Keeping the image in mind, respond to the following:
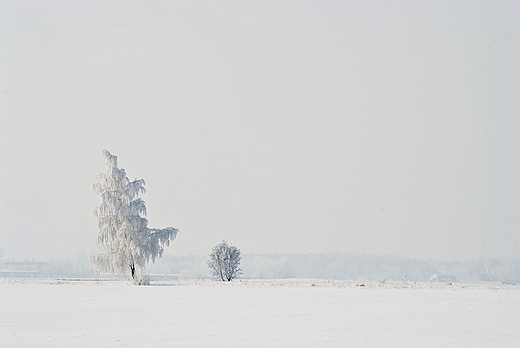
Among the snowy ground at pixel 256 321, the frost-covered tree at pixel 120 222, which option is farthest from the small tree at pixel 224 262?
the snowy ground at pixel 256 321

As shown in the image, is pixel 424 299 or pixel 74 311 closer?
pixel 74 311

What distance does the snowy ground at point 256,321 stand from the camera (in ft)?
41.5

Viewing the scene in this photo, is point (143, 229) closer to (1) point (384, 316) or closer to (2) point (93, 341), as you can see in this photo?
A: (1) point (384, 316)

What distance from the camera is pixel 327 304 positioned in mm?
22281

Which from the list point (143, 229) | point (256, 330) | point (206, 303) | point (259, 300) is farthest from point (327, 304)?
point (143, 229)

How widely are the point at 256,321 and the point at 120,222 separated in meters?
27.4

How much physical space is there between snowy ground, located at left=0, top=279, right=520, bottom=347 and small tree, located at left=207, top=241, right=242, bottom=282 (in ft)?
54.9

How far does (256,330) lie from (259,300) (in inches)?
374

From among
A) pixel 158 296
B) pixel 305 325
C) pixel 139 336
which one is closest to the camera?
pixel 139 336

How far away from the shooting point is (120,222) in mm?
42188

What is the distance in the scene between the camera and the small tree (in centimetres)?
4275

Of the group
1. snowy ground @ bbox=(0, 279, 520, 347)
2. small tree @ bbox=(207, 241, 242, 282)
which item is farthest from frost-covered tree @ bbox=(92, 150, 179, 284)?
snowy ground @ bbox=(0, 279, 520, 347)

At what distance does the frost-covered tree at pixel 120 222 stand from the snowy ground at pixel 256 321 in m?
15.7

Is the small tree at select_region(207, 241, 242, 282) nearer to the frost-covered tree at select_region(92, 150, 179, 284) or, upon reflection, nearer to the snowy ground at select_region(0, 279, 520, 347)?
the frost-covered tree at select_region(92, 150, 179, 284)
